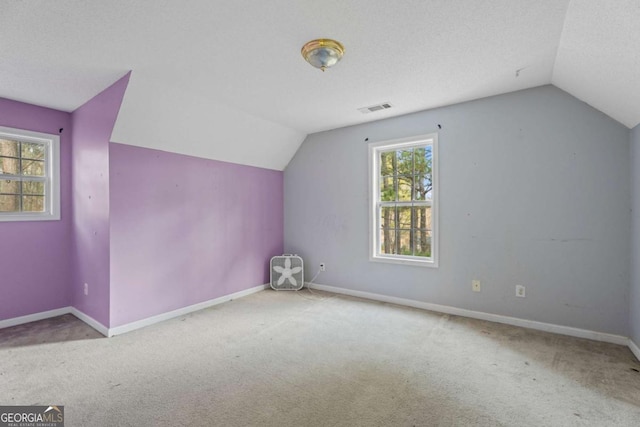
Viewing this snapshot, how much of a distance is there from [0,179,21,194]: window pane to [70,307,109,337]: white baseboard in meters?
1.49

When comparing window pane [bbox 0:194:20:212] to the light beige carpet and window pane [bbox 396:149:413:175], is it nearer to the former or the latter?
the light beige carpet

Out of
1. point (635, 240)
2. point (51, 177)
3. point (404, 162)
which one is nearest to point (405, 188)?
point (404, 162)

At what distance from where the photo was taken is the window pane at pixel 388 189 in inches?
153

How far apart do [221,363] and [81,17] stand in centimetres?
260

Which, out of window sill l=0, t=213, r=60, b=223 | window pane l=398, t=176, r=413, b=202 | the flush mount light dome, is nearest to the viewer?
the flush mount light dome

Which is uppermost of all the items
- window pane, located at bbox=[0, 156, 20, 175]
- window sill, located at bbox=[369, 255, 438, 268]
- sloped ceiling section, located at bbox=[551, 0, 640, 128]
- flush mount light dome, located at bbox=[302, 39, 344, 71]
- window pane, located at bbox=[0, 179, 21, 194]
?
flush mount light dome, located at bbox=[302, 39, 344, 71]

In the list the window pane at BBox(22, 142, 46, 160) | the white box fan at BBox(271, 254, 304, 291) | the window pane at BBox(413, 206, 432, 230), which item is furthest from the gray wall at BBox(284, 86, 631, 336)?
the window pane at BBox(22, 142, 46, 160)

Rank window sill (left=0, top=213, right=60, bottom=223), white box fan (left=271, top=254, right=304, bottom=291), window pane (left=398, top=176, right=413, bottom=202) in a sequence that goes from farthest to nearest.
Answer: white box fan (left=271, top=254, right=304, bottom=291)
window pane (left=398, top=176, right=413, bottom=202)
window sill (left=0, top=213, right=60, bottom=223)

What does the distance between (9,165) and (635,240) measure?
20.4ft

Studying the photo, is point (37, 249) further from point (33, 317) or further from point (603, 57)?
point (603, 57)

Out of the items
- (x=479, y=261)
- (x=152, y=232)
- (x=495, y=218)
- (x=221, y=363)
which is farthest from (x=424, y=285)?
(x=152, y=232)

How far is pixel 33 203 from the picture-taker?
10.8 ft

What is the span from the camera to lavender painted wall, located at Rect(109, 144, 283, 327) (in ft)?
9.64

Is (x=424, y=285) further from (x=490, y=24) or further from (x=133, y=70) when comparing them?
(x=133, y=70)
